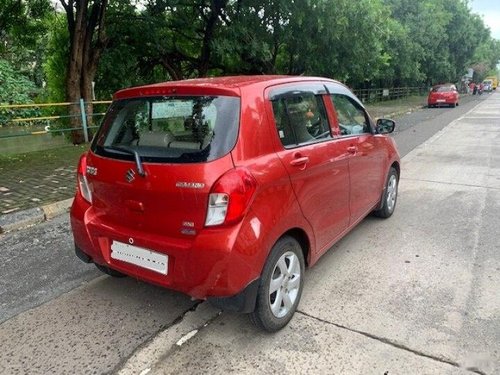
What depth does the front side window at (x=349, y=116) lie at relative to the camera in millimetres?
3811

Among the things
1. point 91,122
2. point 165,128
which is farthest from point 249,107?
point 91,122

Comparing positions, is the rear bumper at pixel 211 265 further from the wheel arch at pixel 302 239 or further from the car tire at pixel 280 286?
the wheel arch at pixel 302 239

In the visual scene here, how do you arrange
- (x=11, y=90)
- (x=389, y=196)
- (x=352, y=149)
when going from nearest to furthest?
(x=352, y=149), (x=389, y=196), (x=11, y=90)

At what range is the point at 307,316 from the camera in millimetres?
3098

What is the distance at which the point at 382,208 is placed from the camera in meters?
5.02

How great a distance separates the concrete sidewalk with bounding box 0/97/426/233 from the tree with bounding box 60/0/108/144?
6.09ft

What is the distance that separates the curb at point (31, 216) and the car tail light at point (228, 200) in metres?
3.49

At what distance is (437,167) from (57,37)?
437 inches

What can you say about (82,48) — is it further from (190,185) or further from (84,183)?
(190,185)

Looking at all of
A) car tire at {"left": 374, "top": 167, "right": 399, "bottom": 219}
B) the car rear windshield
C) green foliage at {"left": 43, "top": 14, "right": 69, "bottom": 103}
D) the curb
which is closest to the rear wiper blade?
the car rear windshield

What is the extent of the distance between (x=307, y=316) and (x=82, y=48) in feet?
33.7

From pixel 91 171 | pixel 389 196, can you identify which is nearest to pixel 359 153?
pixel 389 196

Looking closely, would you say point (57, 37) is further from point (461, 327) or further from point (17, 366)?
point (461, 327)

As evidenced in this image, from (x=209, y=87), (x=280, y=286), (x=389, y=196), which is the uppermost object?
(x=209, y=87)
